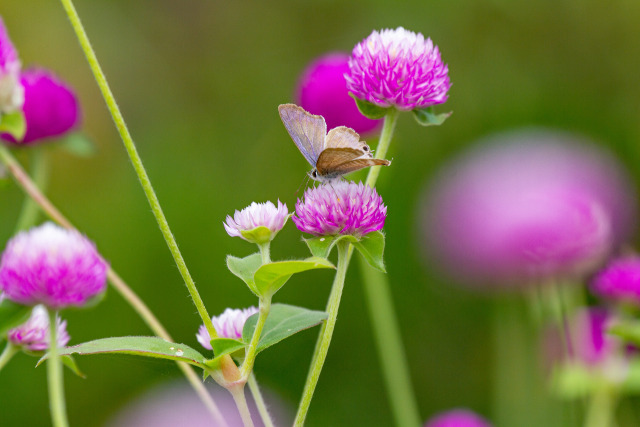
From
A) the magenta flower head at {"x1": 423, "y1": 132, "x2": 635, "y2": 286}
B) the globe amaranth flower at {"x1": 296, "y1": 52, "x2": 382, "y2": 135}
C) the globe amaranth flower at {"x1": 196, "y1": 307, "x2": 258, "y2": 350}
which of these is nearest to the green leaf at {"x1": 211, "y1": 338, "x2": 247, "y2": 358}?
the globe amaranth flower at {"x1": 196, "y1": 307, "x2": 258, "y2": 350}

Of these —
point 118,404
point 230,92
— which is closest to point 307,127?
point 118,404

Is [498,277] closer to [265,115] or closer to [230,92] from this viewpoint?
[265,115]

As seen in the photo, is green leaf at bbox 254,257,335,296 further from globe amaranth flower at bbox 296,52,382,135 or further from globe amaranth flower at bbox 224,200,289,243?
globe amaranth flower at bbox 296,52,382,135

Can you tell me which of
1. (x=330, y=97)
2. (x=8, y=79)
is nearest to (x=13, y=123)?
(x=8, y=79)

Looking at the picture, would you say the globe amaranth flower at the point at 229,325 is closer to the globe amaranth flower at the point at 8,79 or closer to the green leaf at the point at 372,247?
the green leaf at the point at 372,247

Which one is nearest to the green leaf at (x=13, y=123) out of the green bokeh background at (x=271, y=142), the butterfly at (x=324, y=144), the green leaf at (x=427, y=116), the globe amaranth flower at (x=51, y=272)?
the globe amaranth flower at (x=51, y=272)

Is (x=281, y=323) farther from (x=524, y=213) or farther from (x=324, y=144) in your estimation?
(x=524, y=213)

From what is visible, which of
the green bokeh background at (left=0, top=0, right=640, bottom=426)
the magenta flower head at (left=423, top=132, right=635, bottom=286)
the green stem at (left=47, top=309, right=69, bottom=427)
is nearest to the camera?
the green stem at (left=47, top=309, right=69, bottom=427)
